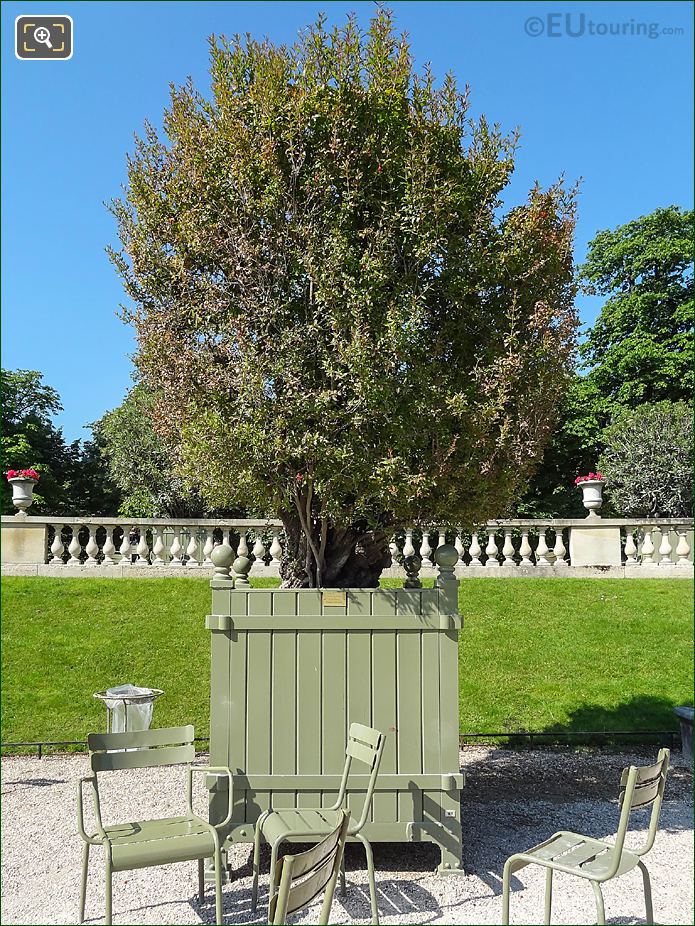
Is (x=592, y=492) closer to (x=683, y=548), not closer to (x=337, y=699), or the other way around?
(x=683, y=548)

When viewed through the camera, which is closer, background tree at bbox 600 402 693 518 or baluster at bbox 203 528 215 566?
baluster at bbox 203 528 215 566

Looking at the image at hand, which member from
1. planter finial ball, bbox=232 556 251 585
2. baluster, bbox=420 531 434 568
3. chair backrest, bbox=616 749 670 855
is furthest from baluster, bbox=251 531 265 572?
chair backrest, bbox=616 749 670 855

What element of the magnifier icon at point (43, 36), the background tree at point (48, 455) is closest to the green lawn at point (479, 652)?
the magnifier icon at point (43, 36)

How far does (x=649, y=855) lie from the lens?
559 cm

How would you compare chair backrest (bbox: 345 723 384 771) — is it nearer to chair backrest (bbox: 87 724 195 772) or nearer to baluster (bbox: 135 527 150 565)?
chair backrest (bbox: 87 724 195 772)

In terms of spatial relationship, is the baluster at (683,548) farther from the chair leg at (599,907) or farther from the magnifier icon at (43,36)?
the magnifier icon at (43,36)

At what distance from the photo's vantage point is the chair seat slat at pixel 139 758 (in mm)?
4570

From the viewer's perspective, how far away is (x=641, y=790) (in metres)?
4.09

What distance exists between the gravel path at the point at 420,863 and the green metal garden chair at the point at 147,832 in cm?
38

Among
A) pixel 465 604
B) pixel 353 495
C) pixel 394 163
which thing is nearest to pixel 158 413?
pixel 353 495

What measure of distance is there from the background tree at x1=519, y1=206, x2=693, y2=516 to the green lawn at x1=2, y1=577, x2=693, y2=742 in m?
12.2

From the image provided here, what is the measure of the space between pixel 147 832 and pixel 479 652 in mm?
6746

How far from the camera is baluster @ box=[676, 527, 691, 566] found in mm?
13438

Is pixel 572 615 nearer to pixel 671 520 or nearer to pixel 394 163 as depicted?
pixel 671 520
